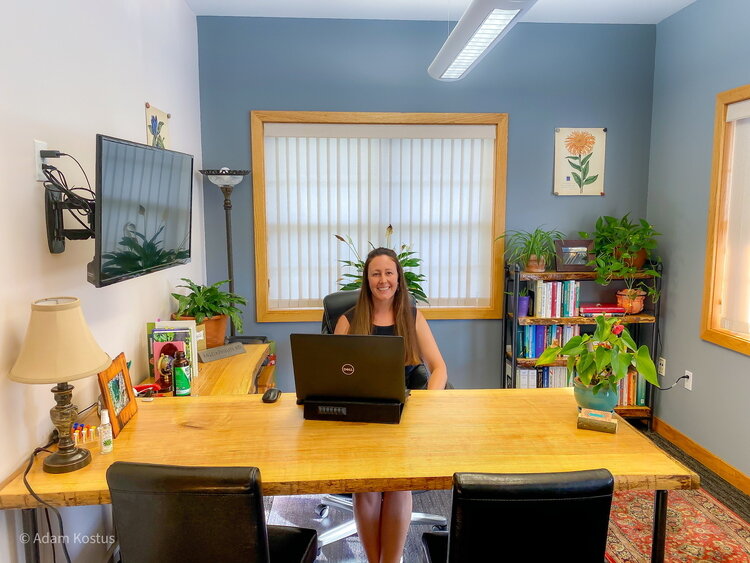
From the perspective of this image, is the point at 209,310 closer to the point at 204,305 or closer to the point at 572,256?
the point at 204,305

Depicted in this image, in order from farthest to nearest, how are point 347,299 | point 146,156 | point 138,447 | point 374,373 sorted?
point 347,299 < point 146,156 < point 374,373 < point 138,447

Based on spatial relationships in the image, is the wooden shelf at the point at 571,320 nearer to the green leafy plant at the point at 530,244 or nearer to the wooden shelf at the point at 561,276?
the wooden shelf at the point at 561,276

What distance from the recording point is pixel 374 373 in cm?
168

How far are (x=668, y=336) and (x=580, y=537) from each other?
2.83m

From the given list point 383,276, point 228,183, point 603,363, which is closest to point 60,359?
point 383,276

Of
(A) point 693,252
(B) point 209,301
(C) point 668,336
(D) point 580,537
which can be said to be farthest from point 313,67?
(D) point 580,537

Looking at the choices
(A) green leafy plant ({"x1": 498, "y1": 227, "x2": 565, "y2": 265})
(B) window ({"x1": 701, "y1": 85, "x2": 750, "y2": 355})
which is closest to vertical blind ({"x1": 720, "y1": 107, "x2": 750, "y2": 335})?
(B) window ({"x1": 701, "y1": 85, "x2": 750, "y2": 355})

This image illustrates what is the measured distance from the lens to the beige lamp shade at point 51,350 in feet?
4.50

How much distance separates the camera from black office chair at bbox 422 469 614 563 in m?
1.13

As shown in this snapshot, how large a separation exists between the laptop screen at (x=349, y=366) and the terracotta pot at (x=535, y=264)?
6.95 feet

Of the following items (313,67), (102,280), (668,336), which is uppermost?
(313,67)

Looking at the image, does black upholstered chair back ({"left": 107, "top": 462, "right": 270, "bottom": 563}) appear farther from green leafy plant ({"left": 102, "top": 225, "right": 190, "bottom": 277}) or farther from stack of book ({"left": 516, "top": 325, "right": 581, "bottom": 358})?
stack of book ({"left": 516, "top": 325, "right": 581, "bottom": 358})

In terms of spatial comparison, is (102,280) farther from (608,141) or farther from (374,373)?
(608,141)

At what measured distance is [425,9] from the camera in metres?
3.39
